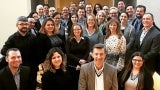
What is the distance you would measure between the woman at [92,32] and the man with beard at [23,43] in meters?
0.95

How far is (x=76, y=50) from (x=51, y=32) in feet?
1.61

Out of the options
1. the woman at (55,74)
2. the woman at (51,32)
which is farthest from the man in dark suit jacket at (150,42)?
the woman at (55,74)

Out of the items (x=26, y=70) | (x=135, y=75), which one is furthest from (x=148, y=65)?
(x=26, y=70)

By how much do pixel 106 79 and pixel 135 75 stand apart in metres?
0.55

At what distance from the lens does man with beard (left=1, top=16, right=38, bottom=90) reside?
4.00m

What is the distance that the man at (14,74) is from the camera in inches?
130

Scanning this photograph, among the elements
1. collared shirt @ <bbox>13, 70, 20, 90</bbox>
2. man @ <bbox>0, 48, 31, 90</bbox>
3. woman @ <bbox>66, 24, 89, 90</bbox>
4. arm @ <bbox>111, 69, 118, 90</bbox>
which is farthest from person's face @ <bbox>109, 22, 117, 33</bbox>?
collared shirt @ <bbox>13, 70, 20, 90</bbox>

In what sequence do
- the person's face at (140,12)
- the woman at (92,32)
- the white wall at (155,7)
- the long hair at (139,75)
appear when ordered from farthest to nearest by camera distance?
the white wall at (155,7) < the person's face at (140,12) < the woman at (92,32) < the long hair at (139,75)

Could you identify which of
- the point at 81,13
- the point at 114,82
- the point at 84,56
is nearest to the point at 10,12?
the point at 81,13

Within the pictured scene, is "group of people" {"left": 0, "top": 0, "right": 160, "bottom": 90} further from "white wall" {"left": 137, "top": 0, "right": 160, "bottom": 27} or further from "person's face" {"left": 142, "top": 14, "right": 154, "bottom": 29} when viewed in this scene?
"white wall" {"left": 137, "top": 0, "right": 160, "bottom": 27}

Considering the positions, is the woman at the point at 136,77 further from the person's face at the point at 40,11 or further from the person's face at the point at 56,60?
the person's face at the point at 40,11

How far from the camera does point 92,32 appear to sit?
473 cm

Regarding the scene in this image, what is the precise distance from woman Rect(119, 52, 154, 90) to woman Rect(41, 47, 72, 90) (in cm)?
83

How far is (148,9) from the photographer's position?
7398 millimetres
